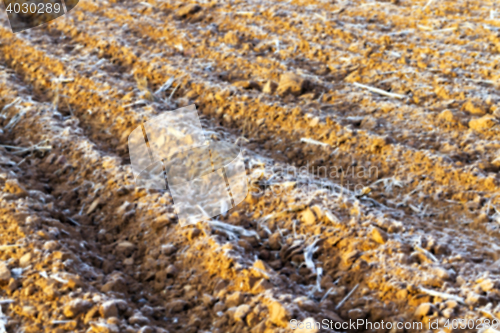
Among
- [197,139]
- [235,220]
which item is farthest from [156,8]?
[235,220]

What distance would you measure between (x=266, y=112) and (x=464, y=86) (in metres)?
1.59

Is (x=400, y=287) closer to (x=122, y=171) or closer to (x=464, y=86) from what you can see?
(x=122, y=171)

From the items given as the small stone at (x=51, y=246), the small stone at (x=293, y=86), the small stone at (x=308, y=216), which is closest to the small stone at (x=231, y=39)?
the small stone at (x=293, y=86)

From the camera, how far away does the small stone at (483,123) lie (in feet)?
10.9

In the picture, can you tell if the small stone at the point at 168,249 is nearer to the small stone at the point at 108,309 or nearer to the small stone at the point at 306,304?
the small stone at the point at 108,309

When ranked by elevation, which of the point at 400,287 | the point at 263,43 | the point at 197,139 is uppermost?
the point at 263,43

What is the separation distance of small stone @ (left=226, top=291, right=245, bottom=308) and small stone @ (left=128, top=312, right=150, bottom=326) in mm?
378

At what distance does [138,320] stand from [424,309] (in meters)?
1.30

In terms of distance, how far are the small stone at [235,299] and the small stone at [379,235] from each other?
794 mm

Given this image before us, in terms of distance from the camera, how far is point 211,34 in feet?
15.6

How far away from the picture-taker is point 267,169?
309 cm

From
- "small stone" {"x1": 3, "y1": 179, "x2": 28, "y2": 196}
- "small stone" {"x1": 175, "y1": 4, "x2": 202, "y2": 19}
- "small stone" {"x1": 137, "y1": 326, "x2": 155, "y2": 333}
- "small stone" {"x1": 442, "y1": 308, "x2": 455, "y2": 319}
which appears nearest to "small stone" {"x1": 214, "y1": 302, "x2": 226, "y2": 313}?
"small stone" {"x1": 137, "y1": 326, "x2": 155, "y2": 333}

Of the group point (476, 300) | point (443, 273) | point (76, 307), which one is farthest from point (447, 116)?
point (76, 307)

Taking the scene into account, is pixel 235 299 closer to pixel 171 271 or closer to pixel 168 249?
pixel 171 271
